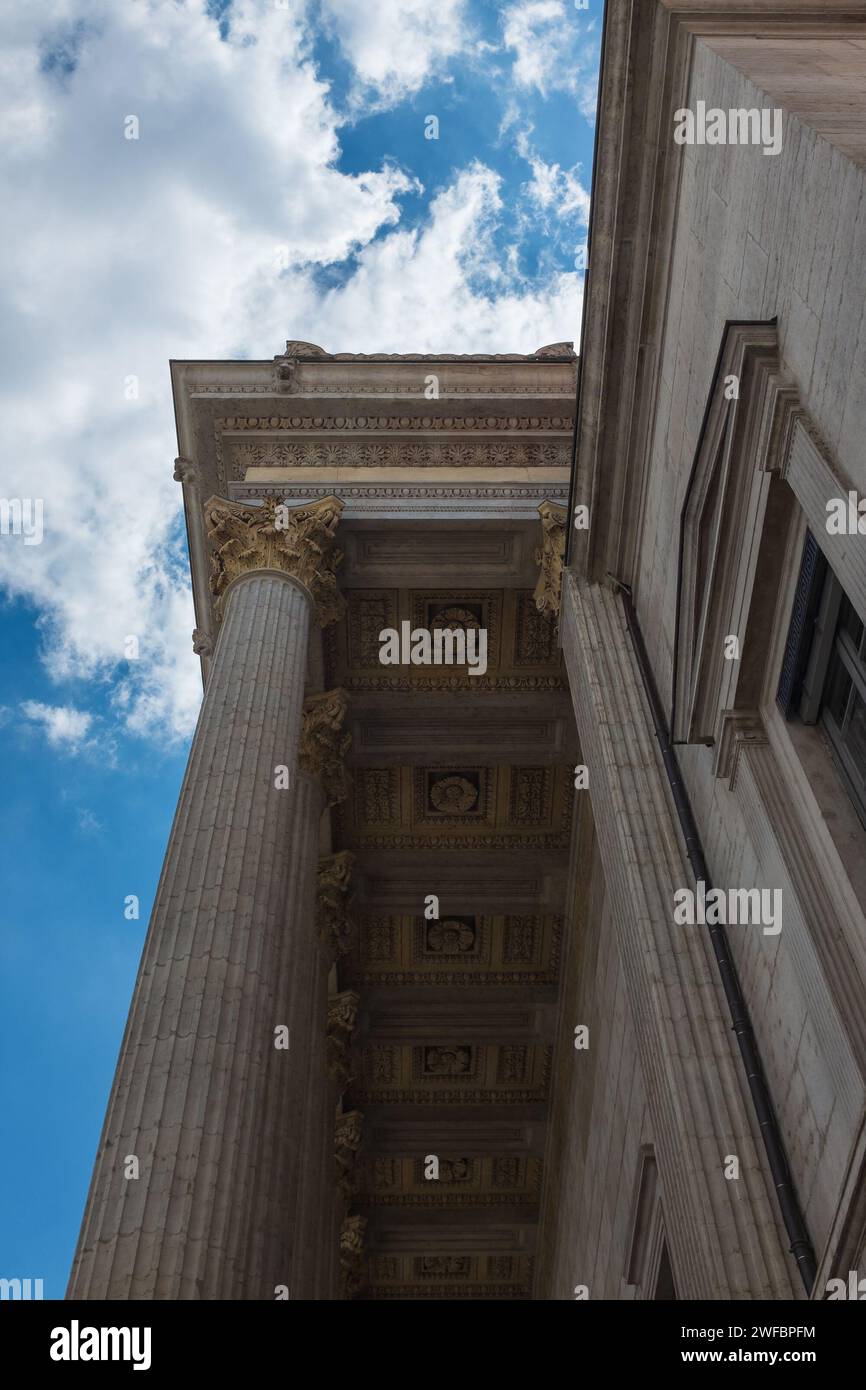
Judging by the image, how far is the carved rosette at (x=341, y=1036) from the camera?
2292 centimetres

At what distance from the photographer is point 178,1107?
10.4 meters

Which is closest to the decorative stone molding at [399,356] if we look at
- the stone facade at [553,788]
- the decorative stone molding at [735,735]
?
the stone facade at [553,788]

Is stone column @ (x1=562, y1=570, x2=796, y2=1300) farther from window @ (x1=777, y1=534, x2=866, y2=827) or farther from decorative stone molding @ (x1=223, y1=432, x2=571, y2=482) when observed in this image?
decorative stone molding @ (x1=223, y1=432, x2=571, y2=482)

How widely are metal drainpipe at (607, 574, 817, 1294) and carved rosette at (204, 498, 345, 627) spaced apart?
560cm

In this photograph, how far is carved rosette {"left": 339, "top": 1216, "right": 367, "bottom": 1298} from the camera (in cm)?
2500

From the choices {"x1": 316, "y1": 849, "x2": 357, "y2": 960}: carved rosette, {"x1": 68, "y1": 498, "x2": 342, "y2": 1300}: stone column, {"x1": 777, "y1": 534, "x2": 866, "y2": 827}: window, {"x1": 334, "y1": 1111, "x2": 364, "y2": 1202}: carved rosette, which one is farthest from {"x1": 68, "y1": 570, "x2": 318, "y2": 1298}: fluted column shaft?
{"x1": 334, "y1": 1111, "x2": 364, "y2": 1202}: carved rosette

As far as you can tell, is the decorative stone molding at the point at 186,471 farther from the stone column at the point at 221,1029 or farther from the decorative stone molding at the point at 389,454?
the stone column at the point at 221,1029

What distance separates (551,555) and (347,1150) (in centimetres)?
1306

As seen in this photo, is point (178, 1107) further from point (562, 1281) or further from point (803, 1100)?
point (562, 1281)

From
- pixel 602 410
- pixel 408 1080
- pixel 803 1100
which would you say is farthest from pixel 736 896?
pixel 408 1080

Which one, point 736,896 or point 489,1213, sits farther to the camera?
point 489,1213
